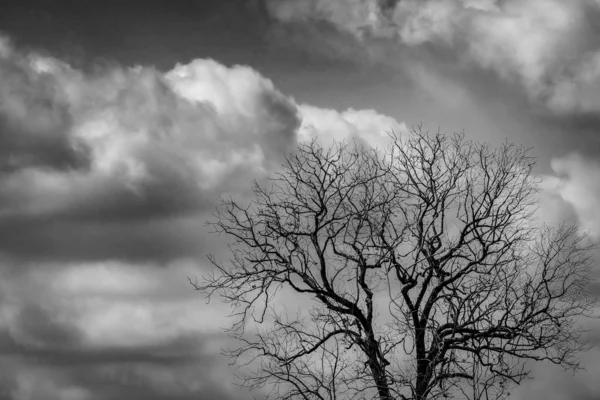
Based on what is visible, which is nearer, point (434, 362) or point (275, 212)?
point (434, 362)

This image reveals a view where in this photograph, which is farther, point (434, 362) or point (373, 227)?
point (373, 227)

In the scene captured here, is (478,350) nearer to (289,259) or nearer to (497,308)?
(497,308)

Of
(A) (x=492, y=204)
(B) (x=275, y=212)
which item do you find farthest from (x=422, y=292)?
(B) (x=275, y=212)

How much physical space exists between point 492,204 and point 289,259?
187 inches

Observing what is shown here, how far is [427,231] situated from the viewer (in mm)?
18641

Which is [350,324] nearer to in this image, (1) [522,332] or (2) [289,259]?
(2) [289,259]

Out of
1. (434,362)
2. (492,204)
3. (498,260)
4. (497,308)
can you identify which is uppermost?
(492,204)

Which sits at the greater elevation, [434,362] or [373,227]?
[373,227]

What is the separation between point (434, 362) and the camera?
1661 centimetres

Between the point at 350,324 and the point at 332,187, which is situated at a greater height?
the point at 332,187

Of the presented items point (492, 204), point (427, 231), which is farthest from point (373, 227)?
point (492, 204)

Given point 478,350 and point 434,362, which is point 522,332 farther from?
point 434,362

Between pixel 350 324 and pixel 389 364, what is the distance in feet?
3.93

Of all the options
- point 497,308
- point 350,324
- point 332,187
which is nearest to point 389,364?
point 350,324
